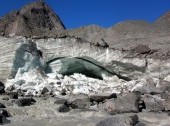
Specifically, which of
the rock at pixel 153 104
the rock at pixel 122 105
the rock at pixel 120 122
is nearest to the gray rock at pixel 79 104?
the rock at pixel 122 105

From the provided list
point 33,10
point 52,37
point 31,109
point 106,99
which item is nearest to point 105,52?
point 52,37

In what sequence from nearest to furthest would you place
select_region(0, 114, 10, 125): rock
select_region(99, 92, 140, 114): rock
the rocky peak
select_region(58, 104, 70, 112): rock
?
select_region(0, 114, 10, 125): rock < select_region(99, 92, 140, 114): rock < select_region(58, 104, 70, 112): rock < the rocky peak

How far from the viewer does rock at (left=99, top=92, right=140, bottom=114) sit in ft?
39.2

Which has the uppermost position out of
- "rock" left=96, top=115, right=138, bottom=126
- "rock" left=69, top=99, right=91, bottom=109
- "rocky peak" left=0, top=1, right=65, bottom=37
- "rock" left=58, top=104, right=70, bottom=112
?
"rocky peak" left=0, top=1, right=65, bottom=37

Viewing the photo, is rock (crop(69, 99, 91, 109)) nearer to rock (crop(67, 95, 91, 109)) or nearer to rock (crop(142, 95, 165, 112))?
rock (crop(67, 95, 91, 109))

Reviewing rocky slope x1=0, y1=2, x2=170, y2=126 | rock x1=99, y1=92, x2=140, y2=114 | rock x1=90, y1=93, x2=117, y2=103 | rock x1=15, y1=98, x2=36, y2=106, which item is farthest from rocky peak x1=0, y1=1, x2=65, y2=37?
rock x1=99, y1=92, x2=140, y2=114

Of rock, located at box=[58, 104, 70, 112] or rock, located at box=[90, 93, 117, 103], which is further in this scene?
rock, located at box=[90, 93, 117, 103]

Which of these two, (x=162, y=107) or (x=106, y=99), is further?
(x=106, y=99)

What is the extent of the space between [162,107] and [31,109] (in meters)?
4.07

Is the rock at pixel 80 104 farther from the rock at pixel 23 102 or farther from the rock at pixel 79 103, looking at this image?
the rock at pixel 23 102

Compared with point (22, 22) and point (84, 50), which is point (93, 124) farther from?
point (22, 22)

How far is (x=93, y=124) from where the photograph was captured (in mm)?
10078

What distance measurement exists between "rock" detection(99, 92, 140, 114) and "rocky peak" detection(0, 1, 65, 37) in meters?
34.7

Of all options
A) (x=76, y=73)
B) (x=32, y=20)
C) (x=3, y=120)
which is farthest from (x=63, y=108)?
(x=32, y=20)
